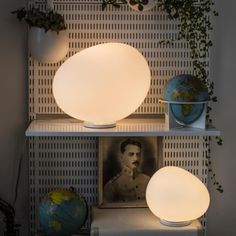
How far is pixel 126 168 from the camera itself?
196cm

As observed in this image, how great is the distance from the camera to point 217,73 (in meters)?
1.96

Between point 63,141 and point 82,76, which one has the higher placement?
point 82,76

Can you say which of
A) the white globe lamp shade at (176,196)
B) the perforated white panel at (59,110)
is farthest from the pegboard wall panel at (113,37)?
the white globe lamp shade at (176,196)

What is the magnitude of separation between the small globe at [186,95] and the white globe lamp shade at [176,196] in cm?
18

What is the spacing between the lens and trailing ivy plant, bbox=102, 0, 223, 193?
1862 millimetres

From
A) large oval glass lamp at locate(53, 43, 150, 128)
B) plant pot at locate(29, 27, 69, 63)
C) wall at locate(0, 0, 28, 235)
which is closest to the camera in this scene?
large oval glass lamp at locate(53, 43, 150, 128)

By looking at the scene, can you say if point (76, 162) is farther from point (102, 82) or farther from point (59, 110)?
point (102, 82)

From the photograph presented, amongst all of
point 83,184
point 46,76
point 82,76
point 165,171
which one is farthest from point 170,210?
point 46,76

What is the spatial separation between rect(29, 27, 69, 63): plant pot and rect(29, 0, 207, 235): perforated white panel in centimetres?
8

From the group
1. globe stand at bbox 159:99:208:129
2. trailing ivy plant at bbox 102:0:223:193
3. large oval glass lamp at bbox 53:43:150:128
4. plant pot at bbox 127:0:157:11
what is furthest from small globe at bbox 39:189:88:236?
plant pot at bbox 127:0:157:11

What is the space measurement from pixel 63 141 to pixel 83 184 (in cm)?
17

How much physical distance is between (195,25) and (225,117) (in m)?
0.35

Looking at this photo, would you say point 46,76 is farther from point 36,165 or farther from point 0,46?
point 36,165

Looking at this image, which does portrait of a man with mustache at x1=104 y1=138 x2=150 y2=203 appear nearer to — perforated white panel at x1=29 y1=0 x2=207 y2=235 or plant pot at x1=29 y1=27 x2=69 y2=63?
perforated white panel at x1=29 y1=0 x2=207 y2=235
